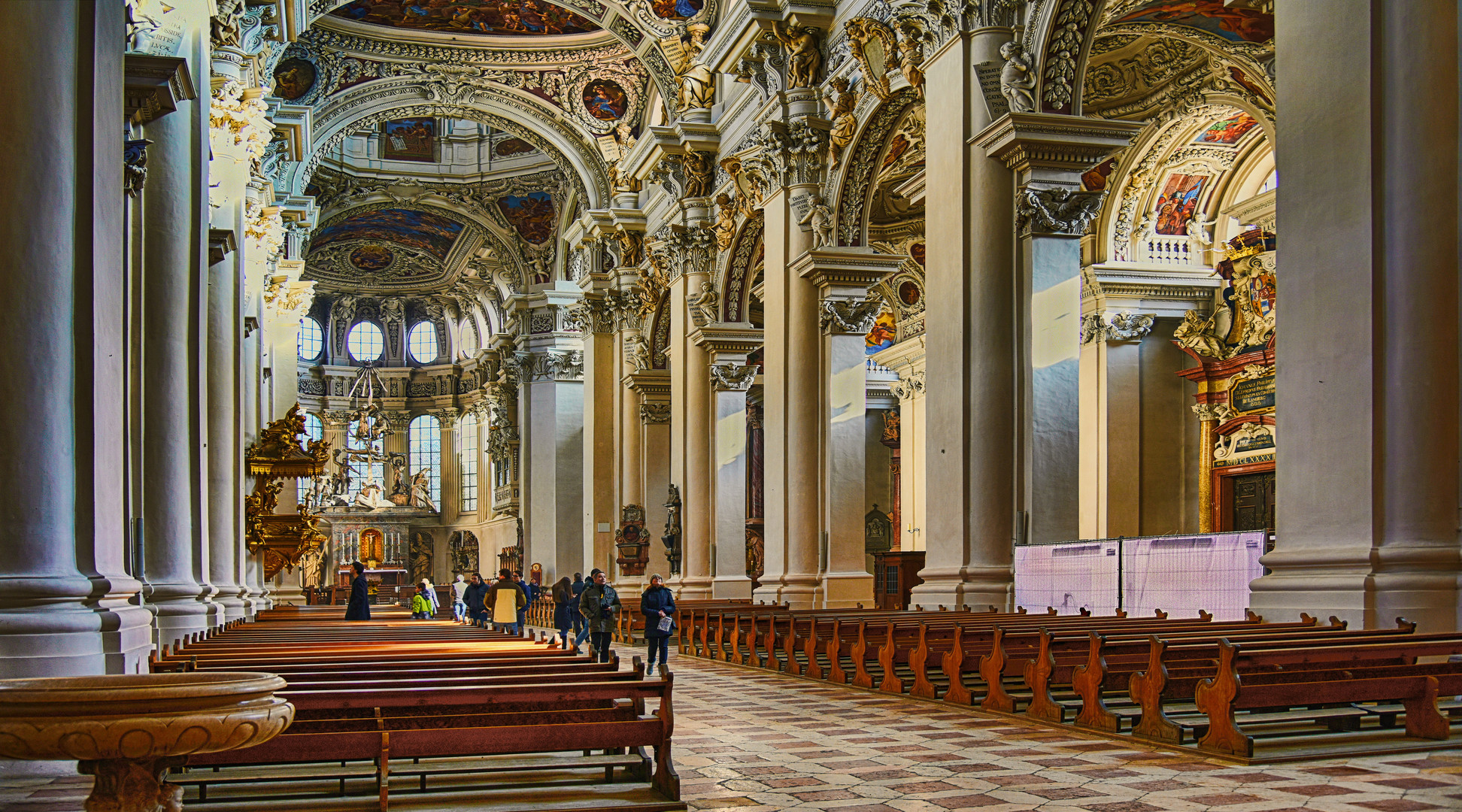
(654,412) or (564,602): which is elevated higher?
(654,412)

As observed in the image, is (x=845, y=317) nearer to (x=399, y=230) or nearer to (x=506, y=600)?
(x=506, y=600)

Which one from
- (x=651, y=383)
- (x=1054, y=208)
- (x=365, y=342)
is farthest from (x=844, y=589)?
(x=365, y=342)

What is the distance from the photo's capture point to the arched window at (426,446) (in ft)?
163

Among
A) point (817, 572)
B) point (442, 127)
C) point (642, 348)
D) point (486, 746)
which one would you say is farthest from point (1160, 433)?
point (442, 127)

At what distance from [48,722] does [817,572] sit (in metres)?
15.5

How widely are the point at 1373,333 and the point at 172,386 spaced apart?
27.1ft

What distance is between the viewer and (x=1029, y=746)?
7.02 meters

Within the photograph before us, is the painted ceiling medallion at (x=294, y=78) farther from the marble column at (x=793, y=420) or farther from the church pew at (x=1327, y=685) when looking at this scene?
the church pew at (x=1327, y=685)

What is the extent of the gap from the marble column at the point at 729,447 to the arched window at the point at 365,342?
93.0 ft

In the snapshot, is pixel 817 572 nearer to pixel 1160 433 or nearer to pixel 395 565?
pixel 1160 433

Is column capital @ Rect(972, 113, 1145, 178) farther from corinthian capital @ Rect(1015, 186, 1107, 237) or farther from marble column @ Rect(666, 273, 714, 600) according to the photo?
marble column @ Rect(666, 273, 714, 600)

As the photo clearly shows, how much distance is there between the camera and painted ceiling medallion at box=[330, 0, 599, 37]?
91.5 feet

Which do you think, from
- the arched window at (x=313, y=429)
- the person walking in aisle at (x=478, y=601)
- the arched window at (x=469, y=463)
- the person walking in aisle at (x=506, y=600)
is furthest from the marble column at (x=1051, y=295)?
the arched window at (x=313, y=429)

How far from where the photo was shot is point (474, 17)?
28641mm
